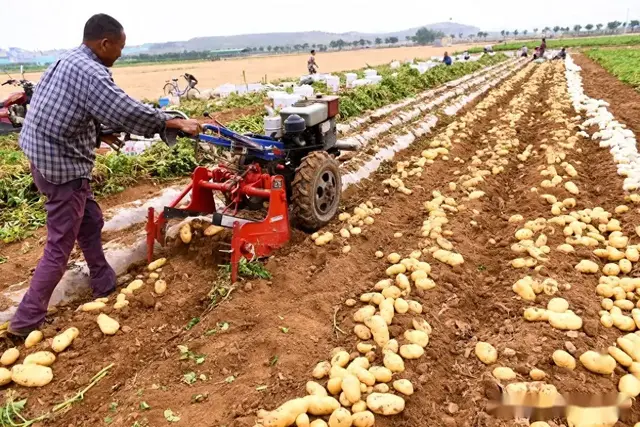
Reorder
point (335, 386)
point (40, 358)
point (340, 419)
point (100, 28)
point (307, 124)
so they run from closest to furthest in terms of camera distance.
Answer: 1. point (340, 419)
2. point (335, 386)
3. point (40, 358)
4. point (100, 28)
5. point (307, 124)

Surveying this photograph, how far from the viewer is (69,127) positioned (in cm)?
331

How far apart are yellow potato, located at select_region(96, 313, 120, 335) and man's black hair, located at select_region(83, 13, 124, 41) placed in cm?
200

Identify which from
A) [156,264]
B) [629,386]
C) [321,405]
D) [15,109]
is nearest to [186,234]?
[156,264]

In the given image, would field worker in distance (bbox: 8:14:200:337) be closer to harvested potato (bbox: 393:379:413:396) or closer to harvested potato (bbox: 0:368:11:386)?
harvested potato (bbox: 0:368:11:386)

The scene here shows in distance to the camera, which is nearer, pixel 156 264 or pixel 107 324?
pixel 107 324

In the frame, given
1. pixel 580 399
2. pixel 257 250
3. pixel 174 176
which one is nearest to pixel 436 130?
pixel 174 176

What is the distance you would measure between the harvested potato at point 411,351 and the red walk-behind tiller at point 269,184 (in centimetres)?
146

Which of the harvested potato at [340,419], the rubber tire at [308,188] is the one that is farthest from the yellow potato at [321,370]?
the rubber tire at [308,188]

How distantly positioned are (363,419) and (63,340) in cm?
209

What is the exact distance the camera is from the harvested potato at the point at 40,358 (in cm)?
304

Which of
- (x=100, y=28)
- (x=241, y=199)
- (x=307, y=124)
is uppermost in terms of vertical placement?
(x=100, y=28)

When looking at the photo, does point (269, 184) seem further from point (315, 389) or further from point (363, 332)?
point (315, 389)

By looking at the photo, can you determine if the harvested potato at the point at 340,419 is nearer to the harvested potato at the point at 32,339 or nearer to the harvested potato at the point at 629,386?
the harvested potato at the point at 629,386

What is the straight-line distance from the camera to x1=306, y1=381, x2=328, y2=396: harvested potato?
103 inches
